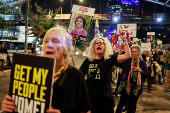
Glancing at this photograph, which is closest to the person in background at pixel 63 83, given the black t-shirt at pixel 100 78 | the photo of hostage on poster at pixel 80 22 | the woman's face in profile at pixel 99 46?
the black t-shirt at pixel 100 78

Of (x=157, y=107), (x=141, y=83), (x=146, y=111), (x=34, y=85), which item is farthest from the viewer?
(x=157, y=107)

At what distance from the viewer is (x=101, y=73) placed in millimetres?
2988

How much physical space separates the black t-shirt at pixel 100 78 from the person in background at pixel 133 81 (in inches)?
45.5

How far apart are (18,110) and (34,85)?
0.26 m

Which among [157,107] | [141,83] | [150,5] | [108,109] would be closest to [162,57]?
[157,107]

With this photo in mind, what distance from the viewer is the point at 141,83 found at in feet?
13.7

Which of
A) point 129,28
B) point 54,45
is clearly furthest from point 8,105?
point 129,28

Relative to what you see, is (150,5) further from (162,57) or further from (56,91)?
(56,91)

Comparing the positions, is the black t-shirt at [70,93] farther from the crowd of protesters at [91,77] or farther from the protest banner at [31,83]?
the protest banner at [31,83]

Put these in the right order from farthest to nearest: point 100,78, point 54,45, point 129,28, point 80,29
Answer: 1. point 129,28
2. point 80,29
3. point 100,78
4. point 54,45

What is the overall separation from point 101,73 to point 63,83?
1555mm

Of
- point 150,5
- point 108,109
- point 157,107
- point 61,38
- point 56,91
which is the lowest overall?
point 157,107

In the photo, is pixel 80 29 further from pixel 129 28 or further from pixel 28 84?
pixel 28 84

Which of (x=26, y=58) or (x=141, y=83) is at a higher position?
(x=26, y=58)
